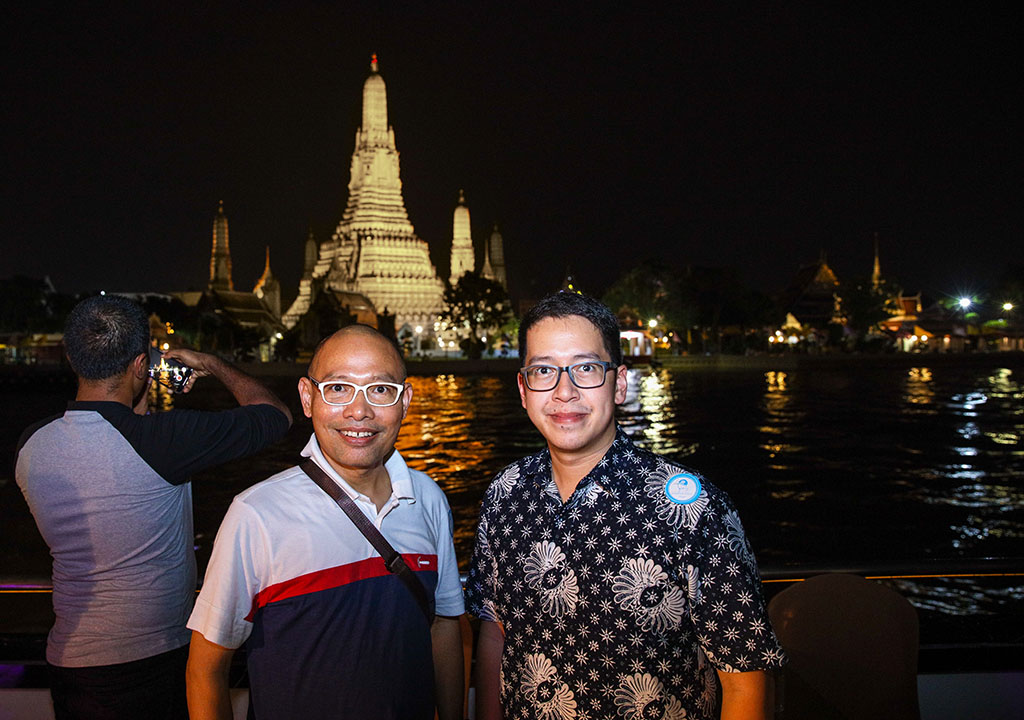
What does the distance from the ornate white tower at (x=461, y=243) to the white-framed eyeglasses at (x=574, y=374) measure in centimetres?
7718

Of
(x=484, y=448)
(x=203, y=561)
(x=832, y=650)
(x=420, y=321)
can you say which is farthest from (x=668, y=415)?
(x=420, y=321)

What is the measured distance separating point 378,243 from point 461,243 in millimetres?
17079

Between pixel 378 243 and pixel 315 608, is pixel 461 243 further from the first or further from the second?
pixel 315 608

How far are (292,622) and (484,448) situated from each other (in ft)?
44.8

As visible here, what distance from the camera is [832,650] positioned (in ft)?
8.03

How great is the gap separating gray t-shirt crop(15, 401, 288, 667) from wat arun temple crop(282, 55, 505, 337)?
58476 mm

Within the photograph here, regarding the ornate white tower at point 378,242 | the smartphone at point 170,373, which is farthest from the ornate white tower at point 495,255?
the smartphone at point 170,373

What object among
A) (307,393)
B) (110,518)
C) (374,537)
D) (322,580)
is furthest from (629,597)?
(110,518)

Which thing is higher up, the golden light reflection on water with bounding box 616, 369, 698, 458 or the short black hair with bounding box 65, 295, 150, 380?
the short black hair with bounding box 65, 295, 150, 380

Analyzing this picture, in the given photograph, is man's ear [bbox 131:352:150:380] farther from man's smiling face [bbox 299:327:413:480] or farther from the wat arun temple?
the wat arun temple

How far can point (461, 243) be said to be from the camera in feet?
262

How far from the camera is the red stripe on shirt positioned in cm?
197

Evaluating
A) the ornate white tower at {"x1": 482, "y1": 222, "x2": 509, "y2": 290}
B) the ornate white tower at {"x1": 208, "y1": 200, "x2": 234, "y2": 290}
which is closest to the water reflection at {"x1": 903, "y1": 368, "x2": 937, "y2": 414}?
the ornate white tower at {"x1": 482, "y1": 222, "x2": 509, "y2": 290}

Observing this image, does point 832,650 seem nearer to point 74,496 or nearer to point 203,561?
point 74,496
